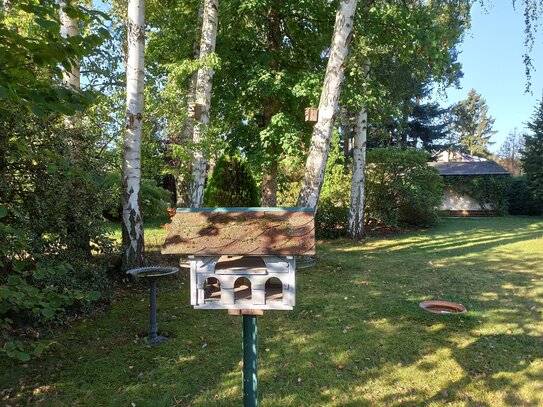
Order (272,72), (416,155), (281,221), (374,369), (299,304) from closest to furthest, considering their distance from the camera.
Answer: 1. (281,221)
2. (374,369)
3. (299,304)
4. (272,72)
5. (416,155)

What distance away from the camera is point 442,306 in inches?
218

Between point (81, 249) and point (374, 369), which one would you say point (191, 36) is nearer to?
point (81, 249)

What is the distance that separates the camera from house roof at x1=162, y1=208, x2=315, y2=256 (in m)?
2.15

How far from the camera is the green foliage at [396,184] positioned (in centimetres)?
1427

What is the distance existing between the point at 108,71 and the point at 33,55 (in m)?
8.66

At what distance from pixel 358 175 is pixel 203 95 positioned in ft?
19.6

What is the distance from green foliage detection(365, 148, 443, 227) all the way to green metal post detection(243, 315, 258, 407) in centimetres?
1242

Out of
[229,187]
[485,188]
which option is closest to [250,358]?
[229,187]

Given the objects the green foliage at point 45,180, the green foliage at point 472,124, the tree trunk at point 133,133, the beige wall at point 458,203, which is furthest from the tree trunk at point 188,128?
the green foliage at point 472,124

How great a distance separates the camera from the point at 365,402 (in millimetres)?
3234

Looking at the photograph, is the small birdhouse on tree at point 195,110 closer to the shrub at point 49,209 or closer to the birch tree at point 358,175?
the shrub at point 49,209

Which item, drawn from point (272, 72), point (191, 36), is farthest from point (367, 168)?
point (191, 36)

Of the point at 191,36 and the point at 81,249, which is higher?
the point at 191,36

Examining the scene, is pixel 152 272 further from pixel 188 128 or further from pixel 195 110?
pixel 188 128
